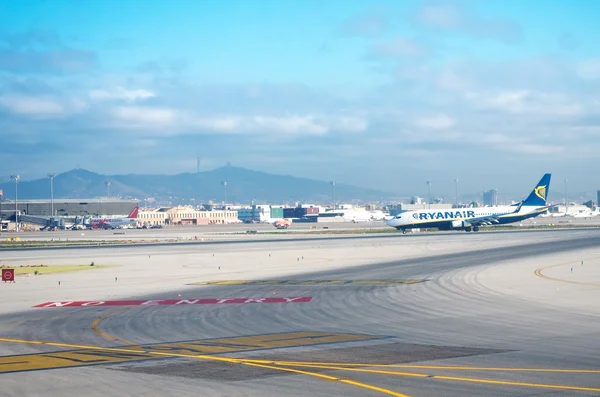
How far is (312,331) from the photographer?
28.0 metres

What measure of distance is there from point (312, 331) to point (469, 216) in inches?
4158

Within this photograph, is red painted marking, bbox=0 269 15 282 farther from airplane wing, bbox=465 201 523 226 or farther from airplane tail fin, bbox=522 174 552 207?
airplane tail fin, bbox=522 174 552 207

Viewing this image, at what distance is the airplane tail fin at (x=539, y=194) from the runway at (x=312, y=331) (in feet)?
247

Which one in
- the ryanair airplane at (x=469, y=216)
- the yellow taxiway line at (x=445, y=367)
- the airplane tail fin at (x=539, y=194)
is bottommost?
the yellow taxiway line at (x=445, y=367)

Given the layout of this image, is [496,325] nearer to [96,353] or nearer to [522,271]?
[96,353]

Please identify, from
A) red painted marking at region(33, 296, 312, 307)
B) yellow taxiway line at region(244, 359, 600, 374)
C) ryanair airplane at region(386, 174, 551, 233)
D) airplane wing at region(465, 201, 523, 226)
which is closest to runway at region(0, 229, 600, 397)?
yellow taxiway line at region(244, 359, 600, 374)

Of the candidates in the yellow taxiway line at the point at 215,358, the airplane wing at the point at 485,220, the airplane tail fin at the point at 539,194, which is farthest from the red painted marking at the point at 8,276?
the airplane tail fin at the point at 539,194

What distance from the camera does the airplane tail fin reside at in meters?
Answer: 135

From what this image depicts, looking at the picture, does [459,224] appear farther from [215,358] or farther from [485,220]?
[215,358]

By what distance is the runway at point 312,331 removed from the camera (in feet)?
61.6

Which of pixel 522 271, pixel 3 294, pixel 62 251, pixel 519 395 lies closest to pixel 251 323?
pixel 519 395

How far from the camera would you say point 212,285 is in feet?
161

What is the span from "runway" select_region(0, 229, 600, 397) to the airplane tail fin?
75285mm

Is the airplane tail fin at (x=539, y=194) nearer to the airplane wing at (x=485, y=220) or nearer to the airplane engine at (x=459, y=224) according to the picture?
the airplane wing at (x=485, y=220)
